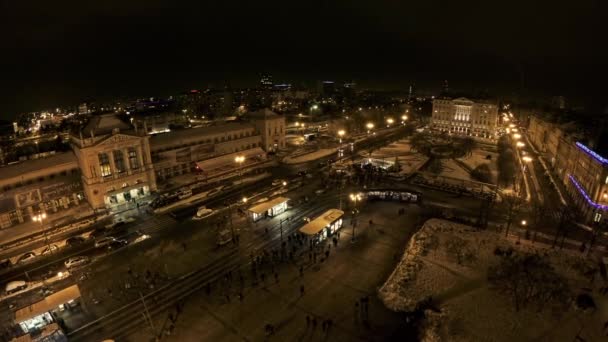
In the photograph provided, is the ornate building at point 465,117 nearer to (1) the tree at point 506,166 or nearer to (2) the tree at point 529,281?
(1) the tree at point 506,166

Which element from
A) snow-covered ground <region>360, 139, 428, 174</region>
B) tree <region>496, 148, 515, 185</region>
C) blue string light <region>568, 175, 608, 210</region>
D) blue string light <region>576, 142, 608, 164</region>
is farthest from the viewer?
snow-covered ground <region>360, 139, 428, 174</region>

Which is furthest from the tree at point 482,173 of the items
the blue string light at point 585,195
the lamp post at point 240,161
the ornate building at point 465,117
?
the lamp post at point 240,161

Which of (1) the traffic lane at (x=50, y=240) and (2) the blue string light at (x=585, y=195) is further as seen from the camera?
(2) the blue string light at (x=585, y=195)

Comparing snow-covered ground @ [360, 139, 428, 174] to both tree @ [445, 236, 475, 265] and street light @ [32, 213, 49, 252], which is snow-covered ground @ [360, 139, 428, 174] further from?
street light @ [32, 213, 49, 252]

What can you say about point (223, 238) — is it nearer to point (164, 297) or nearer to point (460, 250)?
point (164, 297)

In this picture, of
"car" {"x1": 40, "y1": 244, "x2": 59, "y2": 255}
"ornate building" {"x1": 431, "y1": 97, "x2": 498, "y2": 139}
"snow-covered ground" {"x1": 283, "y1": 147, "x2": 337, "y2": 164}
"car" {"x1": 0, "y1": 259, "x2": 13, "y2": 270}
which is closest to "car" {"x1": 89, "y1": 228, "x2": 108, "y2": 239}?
"car" {"x1": 40, "y1": 244, "x2": 59, "y2": 255}
